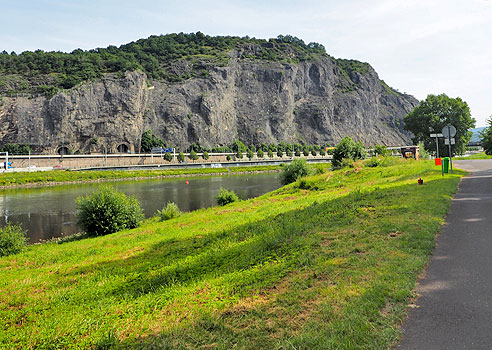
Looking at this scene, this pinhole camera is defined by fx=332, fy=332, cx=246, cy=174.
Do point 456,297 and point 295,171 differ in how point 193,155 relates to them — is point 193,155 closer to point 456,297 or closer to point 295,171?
point 295,171

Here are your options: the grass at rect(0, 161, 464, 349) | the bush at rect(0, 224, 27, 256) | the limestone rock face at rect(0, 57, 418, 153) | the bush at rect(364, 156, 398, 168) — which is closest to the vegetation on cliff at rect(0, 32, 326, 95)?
the limestone rock face at rect(0, 57, 418, 153)

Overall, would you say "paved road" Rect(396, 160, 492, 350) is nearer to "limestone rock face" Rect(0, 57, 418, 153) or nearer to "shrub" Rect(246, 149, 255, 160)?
"shrub" Rect(246, 149, 255, 160)

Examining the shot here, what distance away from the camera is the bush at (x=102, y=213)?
19.8 meters

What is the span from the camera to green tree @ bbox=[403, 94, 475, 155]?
5728cm

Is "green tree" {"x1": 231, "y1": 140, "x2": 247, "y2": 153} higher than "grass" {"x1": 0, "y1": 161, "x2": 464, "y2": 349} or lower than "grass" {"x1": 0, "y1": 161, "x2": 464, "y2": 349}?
higher

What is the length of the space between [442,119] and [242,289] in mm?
65822

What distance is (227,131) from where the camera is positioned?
139250 millimetres

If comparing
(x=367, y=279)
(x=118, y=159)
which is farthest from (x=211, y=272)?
(x=118, y=159)

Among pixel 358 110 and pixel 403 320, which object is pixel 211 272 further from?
pixel 358 110

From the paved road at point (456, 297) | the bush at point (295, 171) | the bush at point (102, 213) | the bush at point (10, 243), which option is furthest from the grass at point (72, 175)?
the paved road at point (456, 297)

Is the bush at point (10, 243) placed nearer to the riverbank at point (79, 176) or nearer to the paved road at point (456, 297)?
the paved road at point (456, 297)

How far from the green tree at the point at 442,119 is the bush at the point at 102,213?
56.2 metres

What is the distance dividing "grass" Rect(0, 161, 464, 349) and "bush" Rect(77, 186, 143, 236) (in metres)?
7.82

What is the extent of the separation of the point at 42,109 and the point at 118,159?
28.5 meters
